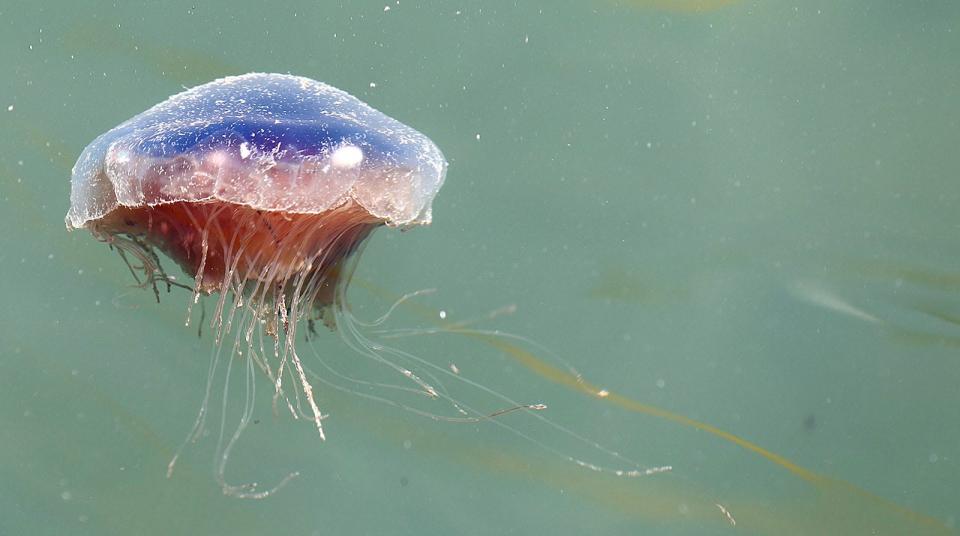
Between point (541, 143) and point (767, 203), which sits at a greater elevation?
point (541, 143)

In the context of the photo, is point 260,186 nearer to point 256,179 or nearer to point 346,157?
point 256,179

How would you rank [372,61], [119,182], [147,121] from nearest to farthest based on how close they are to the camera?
[119,182] < [147,121] < [372,61]

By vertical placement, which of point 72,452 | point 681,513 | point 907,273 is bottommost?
point 681,513

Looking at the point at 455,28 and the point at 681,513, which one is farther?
the point at 681,513

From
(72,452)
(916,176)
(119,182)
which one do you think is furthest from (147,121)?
(916,176)

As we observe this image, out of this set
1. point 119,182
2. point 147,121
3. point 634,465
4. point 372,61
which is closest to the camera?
point 119,182

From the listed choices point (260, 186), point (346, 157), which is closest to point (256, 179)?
point (260, 186)

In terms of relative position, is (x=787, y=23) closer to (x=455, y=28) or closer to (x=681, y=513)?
(x=455, y=28)

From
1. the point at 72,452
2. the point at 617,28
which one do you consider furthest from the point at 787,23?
the point at 72,452
